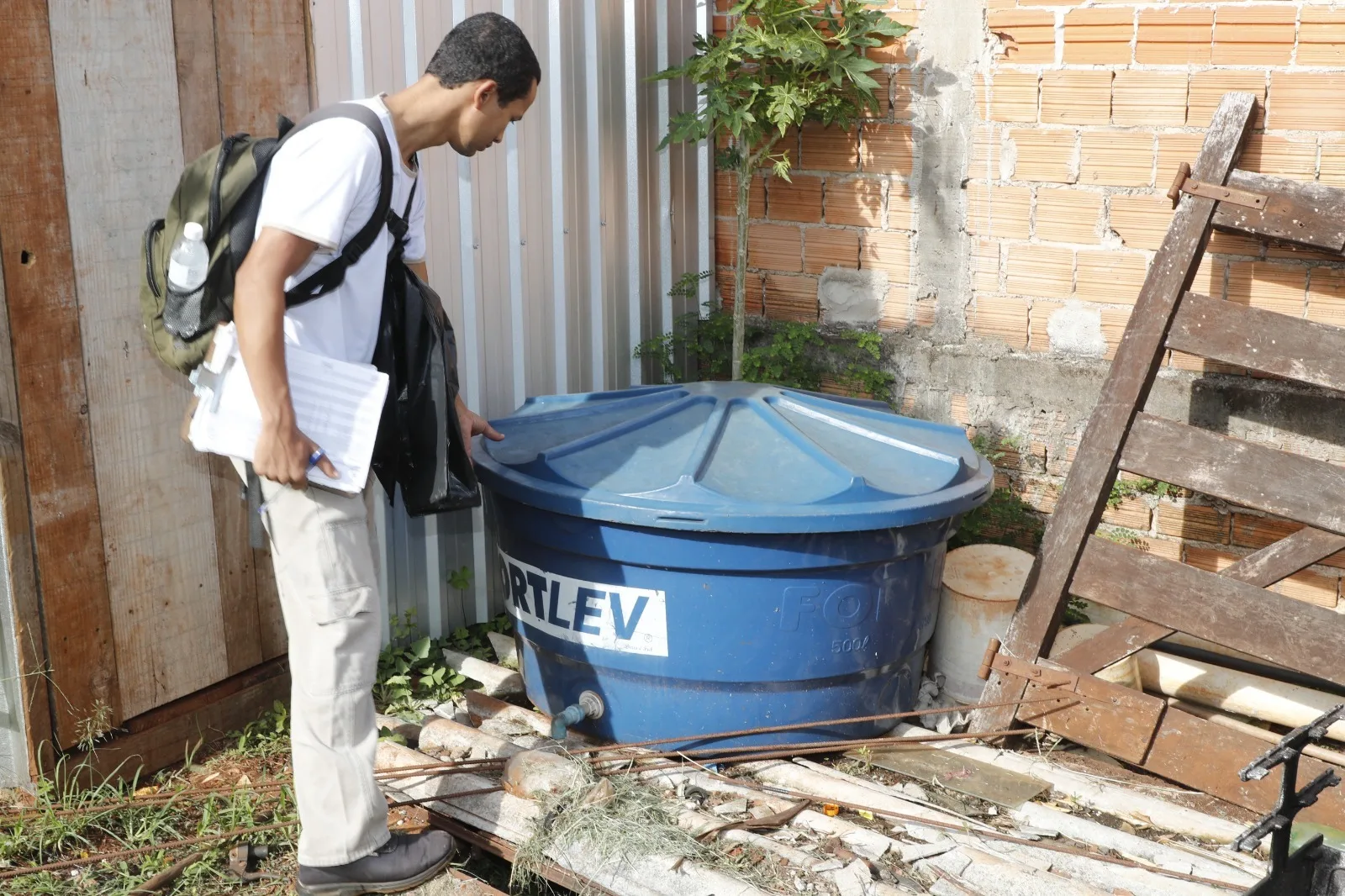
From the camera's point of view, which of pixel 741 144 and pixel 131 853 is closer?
pixel 131 853

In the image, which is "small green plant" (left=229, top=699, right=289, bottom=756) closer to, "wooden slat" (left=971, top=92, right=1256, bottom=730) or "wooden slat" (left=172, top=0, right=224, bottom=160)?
"wooden slat" (left=172, top=0, right=224, bottom=160)

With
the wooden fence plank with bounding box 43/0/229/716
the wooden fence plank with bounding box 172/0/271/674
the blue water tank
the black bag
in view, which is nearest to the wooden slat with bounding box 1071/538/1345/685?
the blue water tank

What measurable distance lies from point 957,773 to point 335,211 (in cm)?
240

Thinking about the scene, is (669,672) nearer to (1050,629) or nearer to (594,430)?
(594,430)

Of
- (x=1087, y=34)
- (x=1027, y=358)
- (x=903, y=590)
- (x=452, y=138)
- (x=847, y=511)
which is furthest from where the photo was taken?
(x=1027, y=358)

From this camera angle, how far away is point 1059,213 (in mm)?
4625

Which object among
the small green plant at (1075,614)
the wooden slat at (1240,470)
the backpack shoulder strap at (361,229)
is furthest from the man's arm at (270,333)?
the small green plant at (1075,614)

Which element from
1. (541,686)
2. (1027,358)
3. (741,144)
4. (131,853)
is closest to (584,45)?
(741,144)

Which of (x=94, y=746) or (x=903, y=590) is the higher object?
(x=903, y=590)

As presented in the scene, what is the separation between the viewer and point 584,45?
4.84m

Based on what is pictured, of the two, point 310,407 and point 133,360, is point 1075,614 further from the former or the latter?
point 133,360

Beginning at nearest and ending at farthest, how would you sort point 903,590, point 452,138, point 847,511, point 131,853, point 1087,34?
1. point 452,138
2. point 131,853
3. point 847,511
4. point 903,590
5. point 1087,34

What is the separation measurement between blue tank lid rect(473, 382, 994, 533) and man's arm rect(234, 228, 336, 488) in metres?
1.01

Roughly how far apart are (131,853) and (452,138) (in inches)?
76.9
